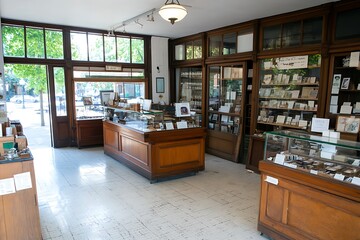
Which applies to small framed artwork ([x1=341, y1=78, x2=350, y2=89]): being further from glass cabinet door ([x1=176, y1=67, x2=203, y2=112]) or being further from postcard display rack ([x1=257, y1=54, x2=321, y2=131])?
glass cabinet door ([x1=176, y1=67, x2=203, y2=112])

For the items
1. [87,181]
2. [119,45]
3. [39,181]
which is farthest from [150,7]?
[39,181]

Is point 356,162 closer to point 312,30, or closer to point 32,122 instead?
point 312,30

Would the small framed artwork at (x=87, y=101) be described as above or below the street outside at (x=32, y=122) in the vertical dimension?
above

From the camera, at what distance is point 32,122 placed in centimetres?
1124

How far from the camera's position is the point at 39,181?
4.77 m

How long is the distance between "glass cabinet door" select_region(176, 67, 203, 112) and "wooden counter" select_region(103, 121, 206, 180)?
8.10 ft

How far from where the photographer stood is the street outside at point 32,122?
7861 mm

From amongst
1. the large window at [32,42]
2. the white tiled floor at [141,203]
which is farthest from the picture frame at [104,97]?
the white tiled floor at [141,203]

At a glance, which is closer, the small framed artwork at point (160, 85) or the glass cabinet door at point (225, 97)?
the glass cabinet door at point (225, 97)

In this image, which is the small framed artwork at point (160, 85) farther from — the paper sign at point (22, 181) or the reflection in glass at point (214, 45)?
the paper sign at point (22, 181)

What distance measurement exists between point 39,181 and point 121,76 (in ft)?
12.8

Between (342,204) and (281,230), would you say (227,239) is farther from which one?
(342,204)

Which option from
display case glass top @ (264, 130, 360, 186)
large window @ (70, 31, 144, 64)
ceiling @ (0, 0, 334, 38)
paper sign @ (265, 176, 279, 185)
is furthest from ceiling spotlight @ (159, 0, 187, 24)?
large window @ (70, 31, 144, 64)

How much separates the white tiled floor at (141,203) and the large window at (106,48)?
122 inches
